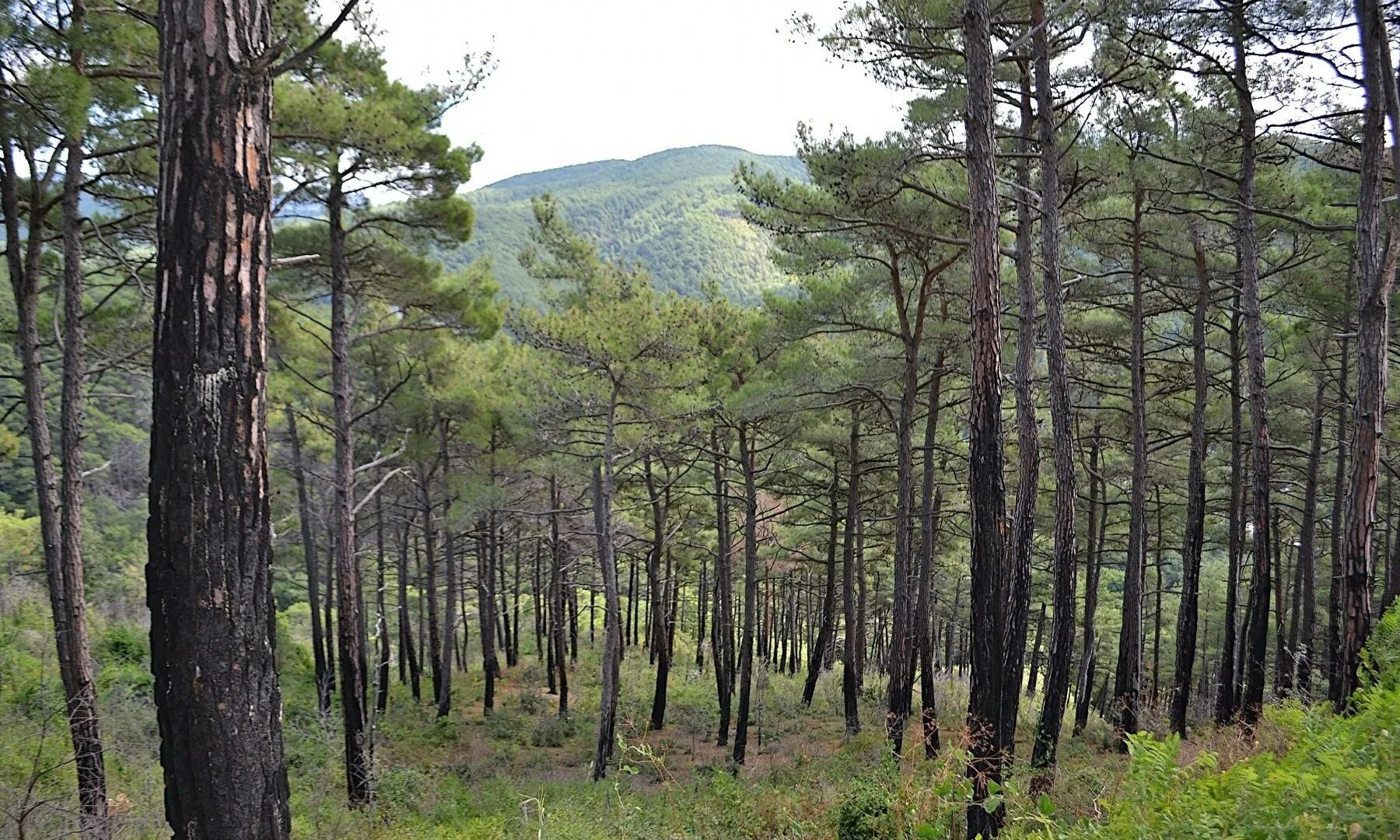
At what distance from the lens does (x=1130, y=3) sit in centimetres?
792

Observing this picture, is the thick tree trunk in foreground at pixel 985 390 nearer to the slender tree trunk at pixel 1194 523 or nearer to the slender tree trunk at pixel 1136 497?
the slender tree trunk at pixel 1136 497

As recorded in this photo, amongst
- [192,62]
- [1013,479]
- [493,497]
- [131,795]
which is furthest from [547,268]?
[192,62]

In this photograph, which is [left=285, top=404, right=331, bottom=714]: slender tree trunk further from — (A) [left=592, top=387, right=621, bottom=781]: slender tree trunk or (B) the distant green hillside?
(B) the distant green hillside

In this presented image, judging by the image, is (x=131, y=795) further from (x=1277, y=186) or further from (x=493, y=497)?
(x=1277, y=186)

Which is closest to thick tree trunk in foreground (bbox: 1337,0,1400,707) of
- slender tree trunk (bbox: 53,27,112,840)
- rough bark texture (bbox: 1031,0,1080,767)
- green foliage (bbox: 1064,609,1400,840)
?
rough bark texture (bbox: 1031,0,1080,767)

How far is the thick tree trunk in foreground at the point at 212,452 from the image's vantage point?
2.84 meters

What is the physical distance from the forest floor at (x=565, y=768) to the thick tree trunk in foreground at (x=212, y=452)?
1564mm

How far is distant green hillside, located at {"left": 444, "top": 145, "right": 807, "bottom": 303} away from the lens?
365ft

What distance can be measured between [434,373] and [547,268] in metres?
6.00

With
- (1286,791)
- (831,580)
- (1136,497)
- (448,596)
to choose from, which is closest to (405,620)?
(448,596)

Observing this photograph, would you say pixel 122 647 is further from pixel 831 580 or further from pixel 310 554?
pixel 831 580

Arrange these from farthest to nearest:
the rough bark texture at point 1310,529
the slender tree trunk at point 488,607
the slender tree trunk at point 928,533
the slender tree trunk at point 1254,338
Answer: the slender tree trunk at point 488,607, the rough bark texture at point 1310,529, the slender tree trunk at point 928,533, the slender tree trunk at point 1254,338

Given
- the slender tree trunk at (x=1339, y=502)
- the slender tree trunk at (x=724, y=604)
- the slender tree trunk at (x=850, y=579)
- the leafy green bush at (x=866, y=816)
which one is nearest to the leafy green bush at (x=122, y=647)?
the slender tree trunk at (x=724, y=604)

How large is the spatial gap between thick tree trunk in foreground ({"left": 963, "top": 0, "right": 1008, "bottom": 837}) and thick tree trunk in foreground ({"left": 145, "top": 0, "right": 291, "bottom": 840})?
4751 millimetres
